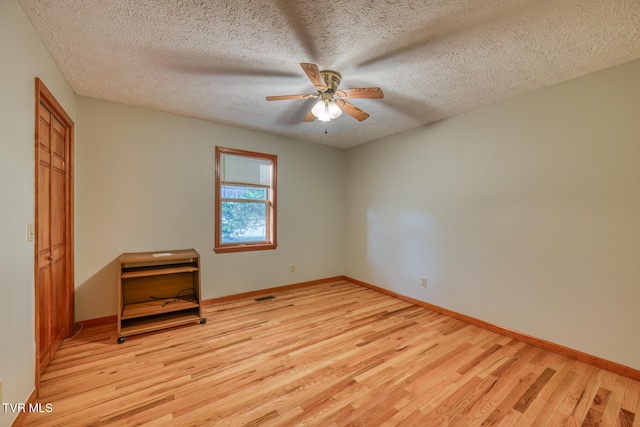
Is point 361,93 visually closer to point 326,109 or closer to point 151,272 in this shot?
point 326,109

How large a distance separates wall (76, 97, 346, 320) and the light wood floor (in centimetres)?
79

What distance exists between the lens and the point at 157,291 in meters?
3.11

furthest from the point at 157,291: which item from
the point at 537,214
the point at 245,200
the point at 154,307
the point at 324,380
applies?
the point at 537,214

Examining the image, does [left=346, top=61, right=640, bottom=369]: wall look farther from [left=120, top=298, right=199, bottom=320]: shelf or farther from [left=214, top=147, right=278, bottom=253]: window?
[left=120, top=298, right=199, bottom=320]: shelf

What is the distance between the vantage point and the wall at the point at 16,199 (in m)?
1.39

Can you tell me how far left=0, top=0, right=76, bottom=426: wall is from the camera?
1.39 meters

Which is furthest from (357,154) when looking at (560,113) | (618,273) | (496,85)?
(618,273)

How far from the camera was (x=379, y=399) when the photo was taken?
1.79 meters

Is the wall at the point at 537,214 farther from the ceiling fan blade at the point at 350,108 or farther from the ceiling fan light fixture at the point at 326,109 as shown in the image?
the ceiling fan light fixture at the point at 326,109

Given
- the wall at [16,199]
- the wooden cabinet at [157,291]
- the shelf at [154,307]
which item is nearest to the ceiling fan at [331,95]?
the wall at [16,199]

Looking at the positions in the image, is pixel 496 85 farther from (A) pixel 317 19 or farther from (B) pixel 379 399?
(B) pixel 379 399

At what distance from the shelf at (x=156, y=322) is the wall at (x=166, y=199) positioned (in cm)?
42

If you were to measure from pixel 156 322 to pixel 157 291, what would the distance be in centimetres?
43

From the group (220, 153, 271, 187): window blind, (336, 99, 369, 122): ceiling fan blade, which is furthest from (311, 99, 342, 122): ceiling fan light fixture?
(220, 153, 271, 187): window blind
